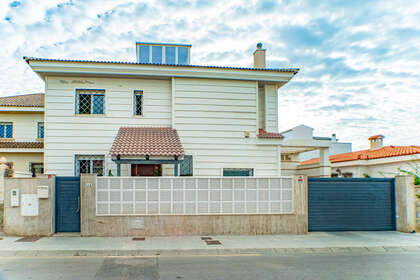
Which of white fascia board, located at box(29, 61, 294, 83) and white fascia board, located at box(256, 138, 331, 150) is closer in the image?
white fascia board, located at box(29, 61, 294, 83)

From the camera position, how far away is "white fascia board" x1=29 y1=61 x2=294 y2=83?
12.7 metres

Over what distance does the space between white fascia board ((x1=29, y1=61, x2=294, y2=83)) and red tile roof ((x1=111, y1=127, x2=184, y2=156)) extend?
2263 mm

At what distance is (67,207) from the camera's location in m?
10.4

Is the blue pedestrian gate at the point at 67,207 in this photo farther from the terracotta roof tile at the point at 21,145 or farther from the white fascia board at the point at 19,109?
the white fascia board at the point at 19,109

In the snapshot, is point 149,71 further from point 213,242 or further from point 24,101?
point 24,101

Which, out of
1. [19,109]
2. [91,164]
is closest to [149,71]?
[91,164]

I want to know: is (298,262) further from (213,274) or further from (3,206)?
(3,206)

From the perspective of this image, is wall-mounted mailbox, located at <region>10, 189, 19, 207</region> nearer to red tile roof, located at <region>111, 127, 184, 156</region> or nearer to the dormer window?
red tile roof, located at <region>111, 127, 184, 156</region>

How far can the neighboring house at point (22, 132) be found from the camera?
19797mm

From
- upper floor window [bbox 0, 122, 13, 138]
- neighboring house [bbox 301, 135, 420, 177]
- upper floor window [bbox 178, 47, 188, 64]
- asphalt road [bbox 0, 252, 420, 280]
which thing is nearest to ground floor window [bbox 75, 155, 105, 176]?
A: asphalt road [bbox 0, 252, 420, 280]

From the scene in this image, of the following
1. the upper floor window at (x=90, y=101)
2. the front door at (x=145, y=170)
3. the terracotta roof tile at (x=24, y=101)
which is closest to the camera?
the upper floor window at (x=90, y=101)

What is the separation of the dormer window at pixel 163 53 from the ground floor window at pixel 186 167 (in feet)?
18.3

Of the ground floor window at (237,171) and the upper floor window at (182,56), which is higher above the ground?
the upper floor window at (182,56)

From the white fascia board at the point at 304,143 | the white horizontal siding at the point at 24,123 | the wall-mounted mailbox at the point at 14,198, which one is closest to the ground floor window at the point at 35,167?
the white horizontal siding at the point at 24,123
